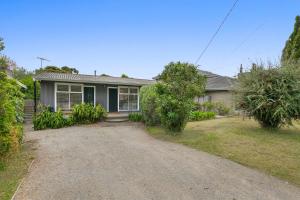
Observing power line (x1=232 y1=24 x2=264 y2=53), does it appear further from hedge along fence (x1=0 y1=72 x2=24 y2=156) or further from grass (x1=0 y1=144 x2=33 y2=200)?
grass (x1=0 y1=144 x2=33 y2=200)

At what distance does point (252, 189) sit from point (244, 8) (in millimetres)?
10036

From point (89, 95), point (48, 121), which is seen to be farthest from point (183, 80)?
point (89, 95)

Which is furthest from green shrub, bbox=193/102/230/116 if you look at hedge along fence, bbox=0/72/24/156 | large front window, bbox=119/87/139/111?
hedge along fence, bbox=0/72/24/156

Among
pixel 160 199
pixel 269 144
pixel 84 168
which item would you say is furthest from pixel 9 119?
pixel 269 144

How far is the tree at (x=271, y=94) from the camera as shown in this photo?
31.4 ft

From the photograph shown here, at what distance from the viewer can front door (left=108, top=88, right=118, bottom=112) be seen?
17486mm

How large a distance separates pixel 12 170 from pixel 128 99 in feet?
43.8

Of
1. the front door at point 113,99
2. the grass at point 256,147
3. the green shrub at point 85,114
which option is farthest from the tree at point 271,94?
the front door at point 113,99

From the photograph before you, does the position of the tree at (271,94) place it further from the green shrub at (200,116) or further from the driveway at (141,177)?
the driveway at (141,177)

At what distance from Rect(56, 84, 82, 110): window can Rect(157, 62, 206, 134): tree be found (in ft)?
26.8

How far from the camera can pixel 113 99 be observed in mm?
17672

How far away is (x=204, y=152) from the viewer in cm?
697

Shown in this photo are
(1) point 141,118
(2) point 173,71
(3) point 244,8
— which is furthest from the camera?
(1) point 141,118

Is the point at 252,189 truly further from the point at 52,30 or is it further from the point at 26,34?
the point at 26,34
